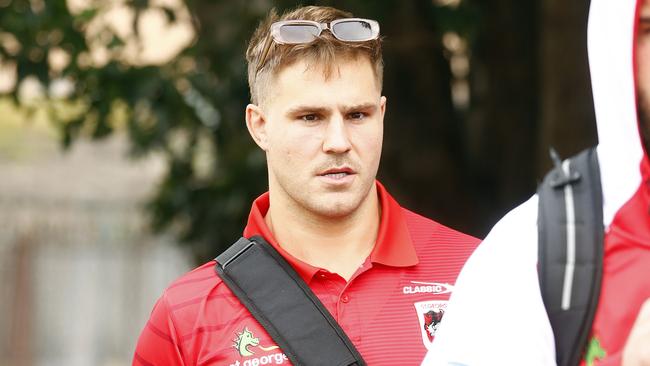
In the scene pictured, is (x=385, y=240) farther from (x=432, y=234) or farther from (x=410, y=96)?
(x=410, y=96)

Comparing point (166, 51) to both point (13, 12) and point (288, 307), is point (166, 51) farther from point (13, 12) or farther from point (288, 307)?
point (288, 307)

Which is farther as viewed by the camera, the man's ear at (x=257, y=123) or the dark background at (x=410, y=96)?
the dark background at (x=410, y=96)

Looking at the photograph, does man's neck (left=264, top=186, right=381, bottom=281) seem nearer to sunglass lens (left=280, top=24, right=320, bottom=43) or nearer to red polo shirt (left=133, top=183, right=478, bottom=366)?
red polo shirt (left=133, top=183, right=478, bottom=366)

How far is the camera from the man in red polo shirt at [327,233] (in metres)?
3.35

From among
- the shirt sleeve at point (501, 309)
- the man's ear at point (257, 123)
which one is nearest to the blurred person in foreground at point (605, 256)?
the shirt sleeve at point (501, 309)

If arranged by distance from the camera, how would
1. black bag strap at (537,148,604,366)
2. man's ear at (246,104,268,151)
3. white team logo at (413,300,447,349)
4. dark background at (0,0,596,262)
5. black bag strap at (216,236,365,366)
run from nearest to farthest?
black bag strap at (537,148,604,366)
black bag strap at (216,236,365,366)
white team logo at (413,300,447,349)
man's ear at (246,104,268,151)
dark background at (0,0,596,262)

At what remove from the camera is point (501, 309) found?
212cm

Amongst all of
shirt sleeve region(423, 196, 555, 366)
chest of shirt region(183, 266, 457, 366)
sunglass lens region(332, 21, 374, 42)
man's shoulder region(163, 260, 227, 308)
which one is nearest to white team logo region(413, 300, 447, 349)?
chest of shirt region(183, 266, 457, 366)

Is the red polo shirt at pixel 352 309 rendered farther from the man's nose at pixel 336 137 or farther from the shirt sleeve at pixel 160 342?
the man's nose at pixel 336 137

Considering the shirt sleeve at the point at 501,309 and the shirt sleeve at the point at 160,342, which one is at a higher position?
the shirt sleeve at the point at 501,309

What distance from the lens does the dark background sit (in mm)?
7082

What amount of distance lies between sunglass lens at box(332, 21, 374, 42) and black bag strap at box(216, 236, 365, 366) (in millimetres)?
587

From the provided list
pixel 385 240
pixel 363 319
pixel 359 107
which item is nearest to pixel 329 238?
pixel 385 240

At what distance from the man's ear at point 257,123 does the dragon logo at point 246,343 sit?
55cm
